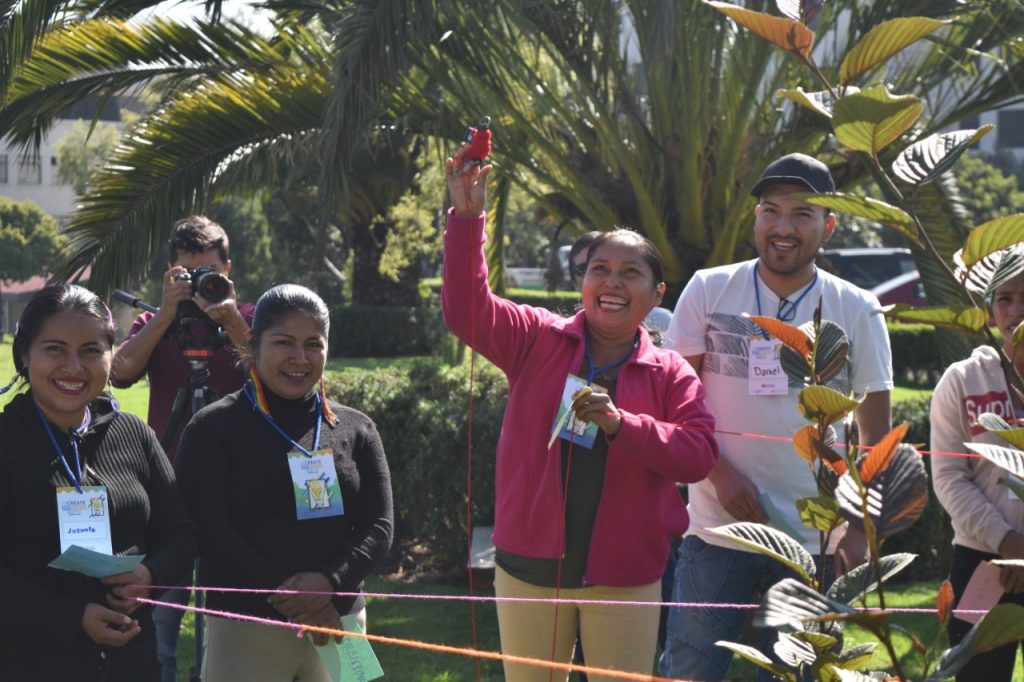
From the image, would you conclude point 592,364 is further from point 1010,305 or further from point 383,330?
point 383,330

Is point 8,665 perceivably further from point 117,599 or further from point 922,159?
point 922,159

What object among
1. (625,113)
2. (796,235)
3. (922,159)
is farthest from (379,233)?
(922,159)

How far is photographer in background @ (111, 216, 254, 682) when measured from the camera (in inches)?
167

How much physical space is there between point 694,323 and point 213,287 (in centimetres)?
165

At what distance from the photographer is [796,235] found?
358 cm

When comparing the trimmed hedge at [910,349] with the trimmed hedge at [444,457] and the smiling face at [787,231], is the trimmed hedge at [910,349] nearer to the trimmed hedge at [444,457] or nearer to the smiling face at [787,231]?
the trimmed hedge at [444,457]

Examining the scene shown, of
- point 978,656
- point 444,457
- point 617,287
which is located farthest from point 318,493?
point 444,457

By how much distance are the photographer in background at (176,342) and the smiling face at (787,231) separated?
1753 millimetres

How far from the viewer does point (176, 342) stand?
4.39 m

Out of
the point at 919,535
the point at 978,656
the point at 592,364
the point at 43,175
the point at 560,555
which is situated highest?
the point at 43,175

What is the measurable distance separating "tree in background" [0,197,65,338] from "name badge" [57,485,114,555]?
24.6 ft

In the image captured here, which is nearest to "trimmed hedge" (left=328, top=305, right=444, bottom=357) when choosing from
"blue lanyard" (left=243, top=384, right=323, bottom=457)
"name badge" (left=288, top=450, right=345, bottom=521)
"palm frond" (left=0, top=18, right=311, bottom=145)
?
"palm frond" (left=0, top=18, right=311, bottom=145)

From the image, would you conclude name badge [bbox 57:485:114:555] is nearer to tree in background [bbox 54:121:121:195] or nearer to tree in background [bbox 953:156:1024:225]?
tree in background [bbox 54:121:121:195]

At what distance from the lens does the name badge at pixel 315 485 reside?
326cm
